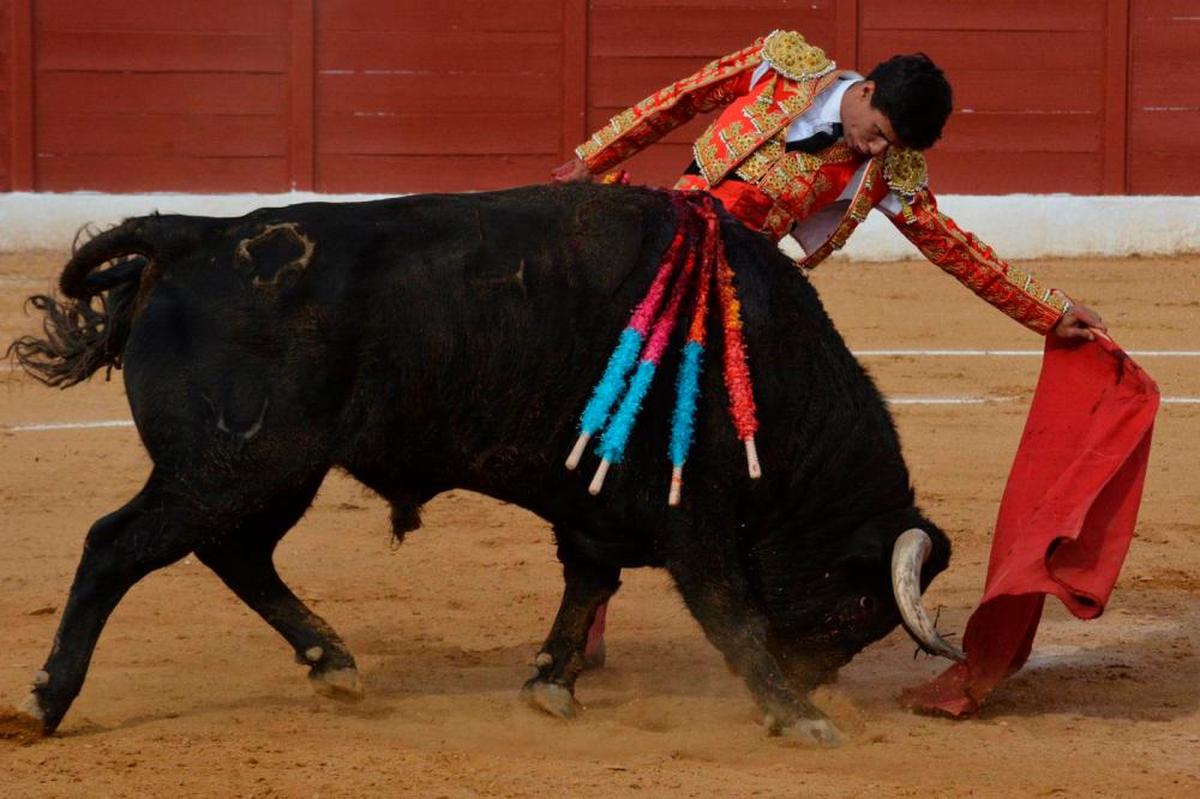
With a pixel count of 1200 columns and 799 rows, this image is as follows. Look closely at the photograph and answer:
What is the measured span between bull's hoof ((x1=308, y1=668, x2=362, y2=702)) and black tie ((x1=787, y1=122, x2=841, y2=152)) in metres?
1.31

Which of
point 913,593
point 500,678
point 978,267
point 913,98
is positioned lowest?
point 500,678

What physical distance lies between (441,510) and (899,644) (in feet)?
5.24

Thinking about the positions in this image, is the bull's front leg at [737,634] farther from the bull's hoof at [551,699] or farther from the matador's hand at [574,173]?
the matador's hand at [574,173]

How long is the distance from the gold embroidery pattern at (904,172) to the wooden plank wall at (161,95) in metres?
6.46

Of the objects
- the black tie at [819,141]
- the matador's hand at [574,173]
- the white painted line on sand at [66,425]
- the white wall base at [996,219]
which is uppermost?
the black tie at [819,141]

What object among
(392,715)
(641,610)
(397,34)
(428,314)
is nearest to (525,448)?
(428,314)

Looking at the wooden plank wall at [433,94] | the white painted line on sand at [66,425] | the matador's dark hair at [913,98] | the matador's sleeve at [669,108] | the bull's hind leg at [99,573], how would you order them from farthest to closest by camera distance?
1. the wooden plank wall at [433,94]
2. the white painted line on sand at [66,425]
3. the matador's sleeve at [669,108]
4. the matador's dark hair at [913,98]
5. the bull's hind leg at [99,573]

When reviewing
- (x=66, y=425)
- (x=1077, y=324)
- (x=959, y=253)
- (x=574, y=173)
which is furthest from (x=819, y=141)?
(x=66, y=425)

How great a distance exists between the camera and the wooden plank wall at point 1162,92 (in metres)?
10.0

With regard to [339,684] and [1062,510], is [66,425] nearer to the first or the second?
[339,684]

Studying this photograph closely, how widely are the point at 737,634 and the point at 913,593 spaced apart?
319 millimetres

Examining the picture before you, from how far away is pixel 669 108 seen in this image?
3986mm

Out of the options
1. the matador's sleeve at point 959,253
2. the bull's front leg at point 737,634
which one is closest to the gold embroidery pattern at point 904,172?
the matador's sleeve at point 959,253

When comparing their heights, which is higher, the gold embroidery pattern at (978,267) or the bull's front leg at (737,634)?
the gold embroidery pattern at (978,267)
